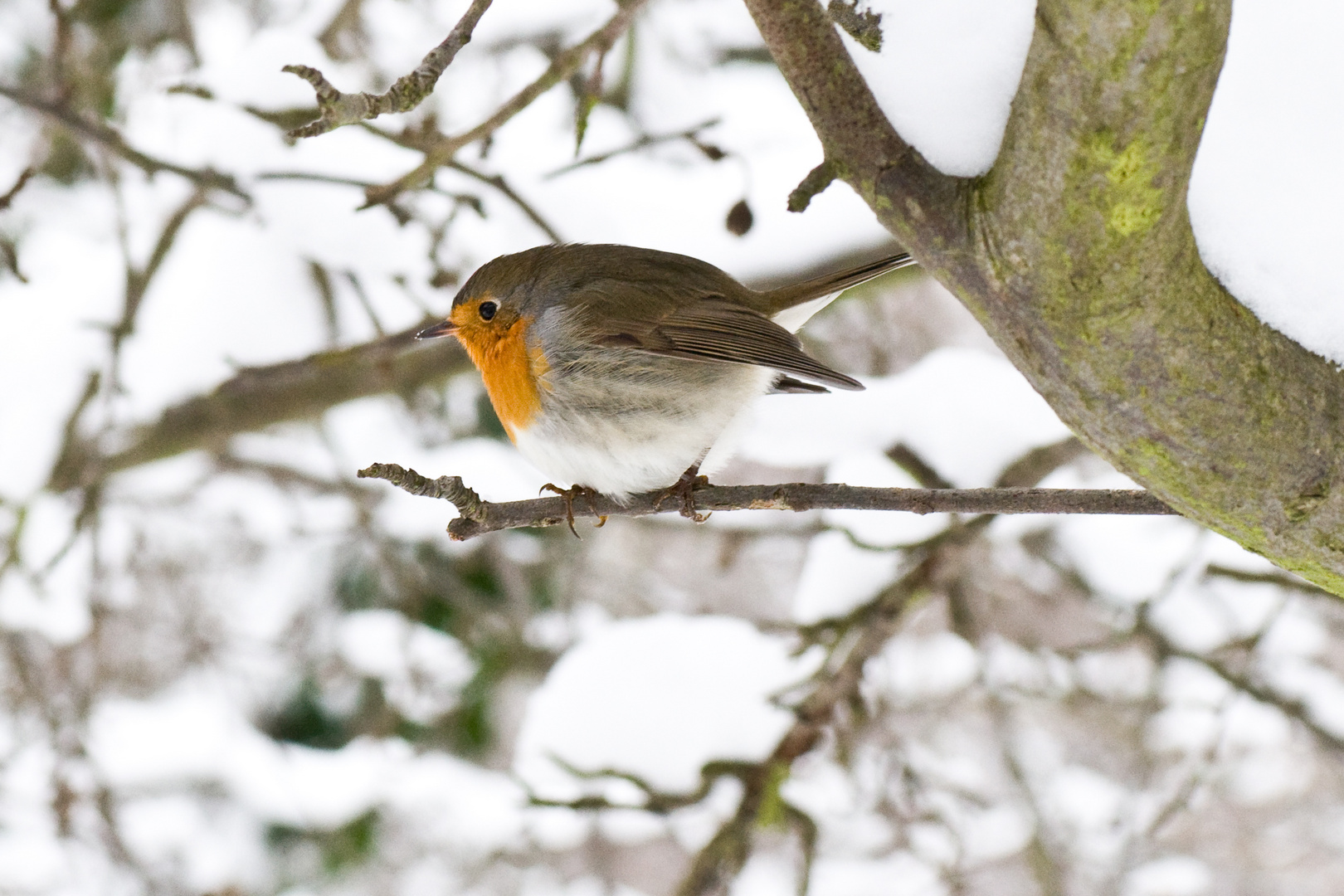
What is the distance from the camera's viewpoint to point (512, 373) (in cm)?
291

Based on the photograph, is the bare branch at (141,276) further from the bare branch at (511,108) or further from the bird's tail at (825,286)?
the bird's tail at (825,286)

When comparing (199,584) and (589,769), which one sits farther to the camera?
(199,584)

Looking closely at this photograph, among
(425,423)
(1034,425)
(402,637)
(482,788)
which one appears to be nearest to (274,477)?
(425,423)

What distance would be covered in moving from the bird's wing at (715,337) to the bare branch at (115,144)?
4.88ft

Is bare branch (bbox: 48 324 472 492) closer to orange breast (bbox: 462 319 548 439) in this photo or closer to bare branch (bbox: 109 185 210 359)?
bare branch (bbox: 109 185 210 359)

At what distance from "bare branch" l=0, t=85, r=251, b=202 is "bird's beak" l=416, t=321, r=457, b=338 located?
Result: 2.71 ft

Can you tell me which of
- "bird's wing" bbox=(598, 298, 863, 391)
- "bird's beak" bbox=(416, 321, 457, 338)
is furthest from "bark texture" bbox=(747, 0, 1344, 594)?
"bird's beak" bbox=(416, 321, 457, 338)

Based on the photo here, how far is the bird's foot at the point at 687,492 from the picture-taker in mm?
2412

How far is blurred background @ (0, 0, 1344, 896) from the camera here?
340 centimetres

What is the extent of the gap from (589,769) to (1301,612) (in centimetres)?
354

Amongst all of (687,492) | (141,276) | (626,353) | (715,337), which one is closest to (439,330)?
(626,353)

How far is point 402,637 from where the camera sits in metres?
4.42

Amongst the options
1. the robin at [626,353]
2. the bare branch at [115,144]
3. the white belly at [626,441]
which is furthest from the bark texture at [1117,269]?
the bare branch at [115,144]

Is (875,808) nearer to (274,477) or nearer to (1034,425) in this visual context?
(1034,425)
